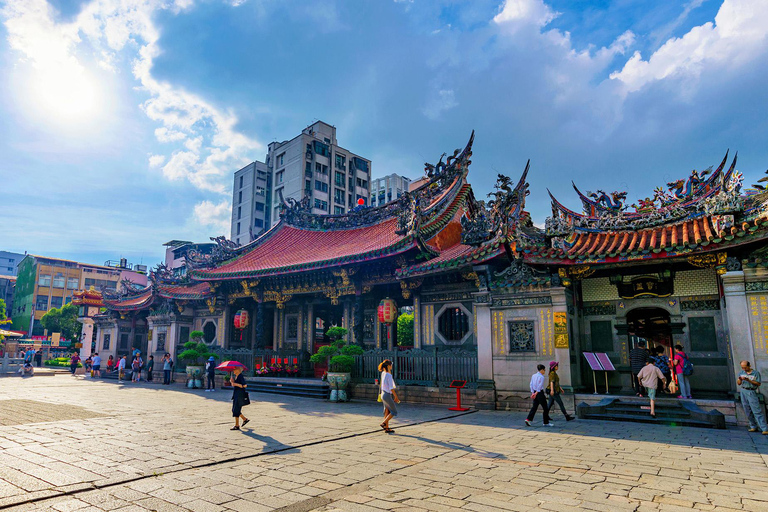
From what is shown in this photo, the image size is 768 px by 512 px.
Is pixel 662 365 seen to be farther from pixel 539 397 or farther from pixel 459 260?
pixel 459 260

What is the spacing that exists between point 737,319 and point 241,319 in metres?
20.5

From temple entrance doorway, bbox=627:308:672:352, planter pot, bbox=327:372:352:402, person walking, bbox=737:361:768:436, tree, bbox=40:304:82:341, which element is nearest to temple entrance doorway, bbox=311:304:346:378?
planter pot, bbox=327:372:352:402

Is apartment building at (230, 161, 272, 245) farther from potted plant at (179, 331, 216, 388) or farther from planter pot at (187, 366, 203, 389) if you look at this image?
planter pot at (187, 366, 203, 389)

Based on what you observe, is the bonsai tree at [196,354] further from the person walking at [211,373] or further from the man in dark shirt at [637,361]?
the man in dark shirt at [637,361]

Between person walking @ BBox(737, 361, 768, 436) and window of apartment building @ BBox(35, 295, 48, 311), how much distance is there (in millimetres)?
82856

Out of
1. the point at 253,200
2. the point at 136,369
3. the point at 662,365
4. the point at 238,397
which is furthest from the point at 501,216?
the point at 253,200

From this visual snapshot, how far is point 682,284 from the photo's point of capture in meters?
13.5

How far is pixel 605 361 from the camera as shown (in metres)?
13.6

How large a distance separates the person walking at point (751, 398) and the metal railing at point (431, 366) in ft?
22.6

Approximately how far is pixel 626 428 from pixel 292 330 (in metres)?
17.0

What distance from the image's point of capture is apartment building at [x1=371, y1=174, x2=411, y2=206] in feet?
256

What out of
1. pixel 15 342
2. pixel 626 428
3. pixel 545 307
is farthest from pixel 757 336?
pixel 15 342

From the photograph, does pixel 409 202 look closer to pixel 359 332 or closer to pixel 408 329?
pixel 359 332

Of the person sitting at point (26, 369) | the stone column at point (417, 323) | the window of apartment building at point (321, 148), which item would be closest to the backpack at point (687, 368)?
the stone column at point (417, 323)
